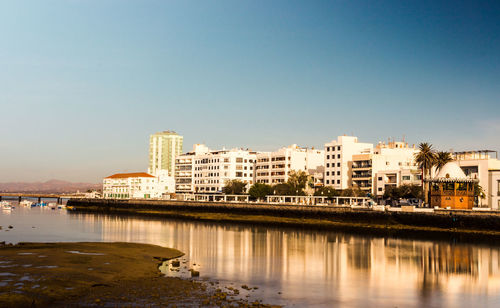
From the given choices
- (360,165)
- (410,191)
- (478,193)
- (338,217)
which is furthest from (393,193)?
(338,217)

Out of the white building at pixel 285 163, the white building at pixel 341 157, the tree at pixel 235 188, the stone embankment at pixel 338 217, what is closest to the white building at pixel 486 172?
the stone embankment at pixel 338 217

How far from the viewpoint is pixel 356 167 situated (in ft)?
517

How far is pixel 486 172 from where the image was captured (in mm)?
116188

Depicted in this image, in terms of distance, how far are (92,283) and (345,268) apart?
2449cm

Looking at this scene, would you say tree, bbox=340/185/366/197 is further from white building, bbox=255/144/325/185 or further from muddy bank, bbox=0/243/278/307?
muddy bank, bbox=0/243/278/307

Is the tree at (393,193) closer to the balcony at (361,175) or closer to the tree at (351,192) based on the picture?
the tree at (351,192)

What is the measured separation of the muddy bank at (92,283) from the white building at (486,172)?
278 feet

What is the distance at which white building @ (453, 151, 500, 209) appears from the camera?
4456 inches

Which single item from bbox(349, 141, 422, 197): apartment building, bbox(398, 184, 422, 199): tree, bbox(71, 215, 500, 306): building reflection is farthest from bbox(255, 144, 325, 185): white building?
bbox(71, 215, 500, 306): building reflection

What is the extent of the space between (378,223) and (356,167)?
59.0m

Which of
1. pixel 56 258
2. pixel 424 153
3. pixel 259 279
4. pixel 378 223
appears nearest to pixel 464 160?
pixel 424 153

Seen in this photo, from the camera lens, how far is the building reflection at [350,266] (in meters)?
39.5

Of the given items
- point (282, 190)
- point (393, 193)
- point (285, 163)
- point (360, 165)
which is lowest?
point (393, 193)

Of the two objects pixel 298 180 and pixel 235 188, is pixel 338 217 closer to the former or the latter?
pixel 298 180
